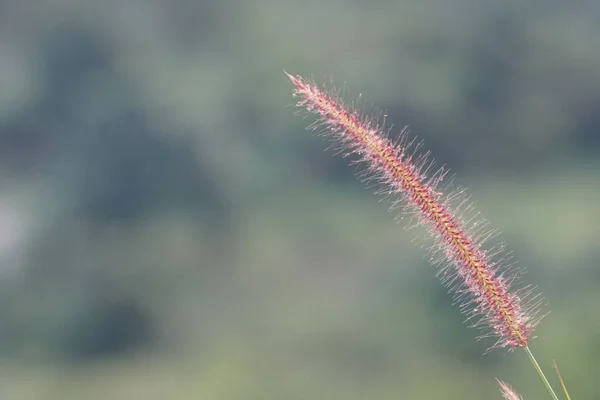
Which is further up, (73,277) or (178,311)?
(73,277)

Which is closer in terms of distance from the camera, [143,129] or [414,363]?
[414,363]

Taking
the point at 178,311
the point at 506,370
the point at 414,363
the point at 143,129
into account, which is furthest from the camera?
the point at 143,129

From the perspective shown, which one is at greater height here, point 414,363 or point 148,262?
point 148,262

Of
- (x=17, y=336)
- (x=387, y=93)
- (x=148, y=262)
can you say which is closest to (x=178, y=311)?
(x=148, y=262)

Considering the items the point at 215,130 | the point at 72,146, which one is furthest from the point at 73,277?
the point at 215,130

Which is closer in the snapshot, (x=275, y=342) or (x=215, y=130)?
(x=275, y=342)

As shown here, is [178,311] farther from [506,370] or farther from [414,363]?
[506,370]

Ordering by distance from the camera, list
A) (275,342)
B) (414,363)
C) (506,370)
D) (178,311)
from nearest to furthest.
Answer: (506,370), (414,363), (275,342), (178,311)

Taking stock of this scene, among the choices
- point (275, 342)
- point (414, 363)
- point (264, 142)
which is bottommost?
point (414, 363)

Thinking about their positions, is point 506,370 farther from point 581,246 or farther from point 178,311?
point 178,311

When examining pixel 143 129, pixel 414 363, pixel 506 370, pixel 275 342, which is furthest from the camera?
pixel 143 129
